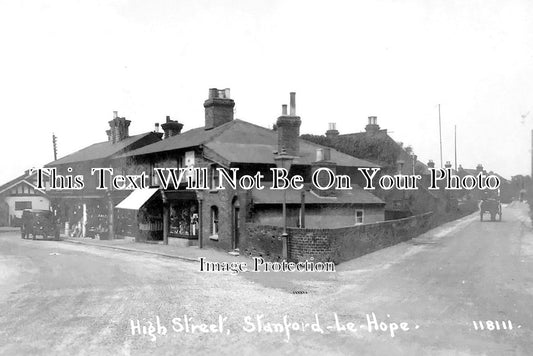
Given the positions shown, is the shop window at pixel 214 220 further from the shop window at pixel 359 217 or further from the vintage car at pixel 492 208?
the vintage car at pixel 492 208

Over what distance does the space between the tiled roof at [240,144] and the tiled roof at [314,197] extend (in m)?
1.50

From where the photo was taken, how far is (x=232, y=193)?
2319 centimetres

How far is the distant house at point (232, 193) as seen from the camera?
23359mm

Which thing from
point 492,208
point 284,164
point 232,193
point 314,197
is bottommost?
point 492,208

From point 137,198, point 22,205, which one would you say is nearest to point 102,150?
point 137,198

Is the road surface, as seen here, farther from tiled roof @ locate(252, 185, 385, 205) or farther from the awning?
the awning

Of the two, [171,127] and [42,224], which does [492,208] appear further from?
[42,224]

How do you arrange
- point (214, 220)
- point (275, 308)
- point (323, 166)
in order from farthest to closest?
1. point (323, 166)
2. point (214, 220)
3. point (275, 308)

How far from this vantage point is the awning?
28.8 metres

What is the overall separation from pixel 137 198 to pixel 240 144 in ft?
24.6

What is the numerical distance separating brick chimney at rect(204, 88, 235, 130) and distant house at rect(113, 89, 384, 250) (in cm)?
6

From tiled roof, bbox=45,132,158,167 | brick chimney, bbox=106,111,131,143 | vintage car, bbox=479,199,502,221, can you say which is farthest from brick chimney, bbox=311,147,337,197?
brick chimney, bbox=106,111,131,143

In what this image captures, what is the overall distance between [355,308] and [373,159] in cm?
3099

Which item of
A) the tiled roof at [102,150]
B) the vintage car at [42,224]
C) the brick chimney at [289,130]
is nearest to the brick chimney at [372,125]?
the tiled roof at [102,150]
